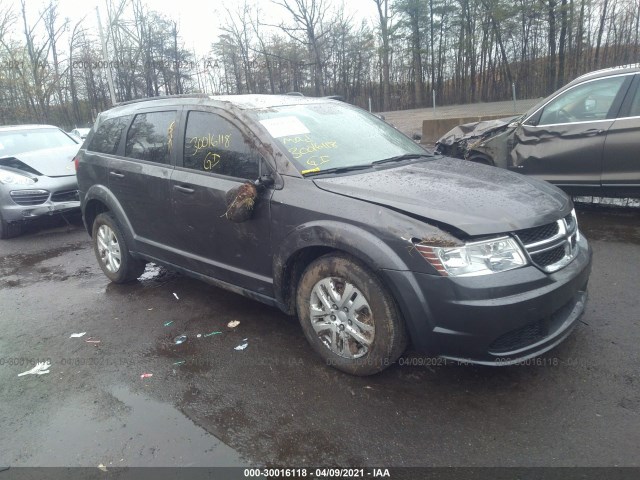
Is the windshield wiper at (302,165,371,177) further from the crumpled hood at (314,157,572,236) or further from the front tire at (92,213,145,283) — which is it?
the front tire at (92,213,145,283)

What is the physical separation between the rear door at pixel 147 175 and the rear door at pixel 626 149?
4779 millimetres

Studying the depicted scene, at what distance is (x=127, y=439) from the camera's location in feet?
8.91

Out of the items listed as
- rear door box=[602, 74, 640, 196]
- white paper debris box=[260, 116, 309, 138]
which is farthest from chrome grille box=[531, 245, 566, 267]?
rear door box=[602, 74, 640, 196]

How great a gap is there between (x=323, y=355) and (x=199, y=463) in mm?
1034

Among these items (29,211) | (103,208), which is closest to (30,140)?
(29,211)

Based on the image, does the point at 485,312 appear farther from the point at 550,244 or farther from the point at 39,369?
the point at 39,369

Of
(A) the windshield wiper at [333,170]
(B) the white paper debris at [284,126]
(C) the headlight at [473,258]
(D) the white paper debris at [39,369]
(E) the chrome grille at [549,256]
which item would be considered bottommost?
(D) the white paper debris at [39,369]

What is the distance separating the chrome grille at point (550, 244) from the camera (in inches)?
107

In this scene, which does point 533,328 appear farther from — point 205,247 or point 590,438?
point 205,247

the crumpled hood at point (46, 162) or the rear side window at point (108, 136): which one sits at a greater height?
the rear side window at point (108, 136)

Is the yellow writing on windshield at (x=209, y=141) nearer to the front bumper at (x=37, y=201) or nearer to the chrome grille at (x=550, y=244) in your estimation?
the chrome grille at (x=550, y=244)

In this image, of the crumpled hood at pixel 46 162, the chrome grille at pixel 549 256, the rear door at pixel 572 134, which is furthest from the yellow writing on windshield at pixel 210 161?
the crumpled hood at pixel 46 162

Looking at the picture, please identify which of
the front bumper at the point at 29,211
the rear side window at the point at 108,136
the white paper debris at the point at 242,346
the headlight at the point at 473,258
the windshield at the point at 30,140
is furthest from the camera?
the windshield at the point at 30,140

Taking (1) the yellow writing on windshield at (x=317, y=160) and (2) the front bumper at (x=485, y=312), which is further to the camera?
(1) the yellow writing on windshield at (x=317, y=160)
